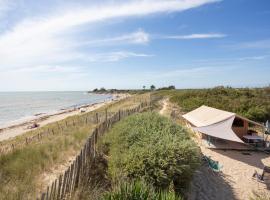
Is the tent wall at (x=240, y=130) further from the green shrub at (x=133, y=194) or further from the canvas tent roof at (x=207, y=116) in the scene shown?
the green shrub at (x=133, y=194)

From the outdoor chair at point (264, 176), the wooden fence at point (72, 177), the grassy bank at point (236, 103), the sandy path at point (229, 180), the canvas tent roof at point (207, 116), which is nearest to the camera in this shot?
the wooden fence at point (72, 177)

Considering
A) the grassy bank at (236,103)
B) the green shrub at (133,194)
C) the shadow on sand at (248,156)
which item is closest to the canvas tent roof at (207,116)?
the shadow on sand at (248,156)

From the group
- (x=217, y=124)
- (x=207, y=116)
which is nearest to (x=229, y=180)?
(x=217, y=124)

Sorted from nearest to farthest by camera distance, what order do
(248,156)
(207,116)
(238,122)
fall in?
(248,156) → (238,122) → (207,116)

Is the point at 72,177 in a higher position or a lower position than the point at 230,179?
higher

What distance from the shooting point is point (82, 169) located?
657cm

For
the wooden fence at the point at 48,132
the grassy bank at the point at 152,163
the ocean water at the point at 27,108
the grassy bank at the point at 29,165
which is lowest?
the ocean water at the point at 27,108

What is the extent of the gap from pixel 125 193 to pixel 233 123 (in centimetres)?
1441

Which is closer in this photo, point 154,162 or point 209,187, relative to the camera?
point 154,162

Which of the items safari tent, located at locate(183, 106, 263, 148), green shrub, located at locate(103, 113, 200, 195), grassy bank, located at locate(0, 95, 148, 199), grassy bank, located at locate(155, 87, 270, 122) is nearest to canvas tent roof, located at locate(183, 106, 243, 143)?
safari tent, located at locate(183, 106, 263, 148)

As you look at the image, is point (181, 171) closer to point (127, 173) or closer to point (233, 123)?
point (127, 173)

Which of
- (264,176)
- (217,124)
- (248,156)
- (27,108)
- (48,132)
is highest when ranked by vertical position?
(217,124)

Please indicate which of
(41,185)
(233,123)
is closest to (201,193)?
(41,185)

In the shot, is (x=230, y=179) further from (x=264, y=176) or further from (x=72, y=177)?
(x=72, y=177)
